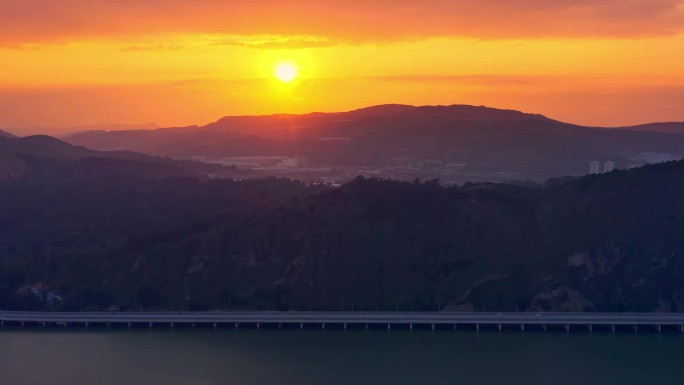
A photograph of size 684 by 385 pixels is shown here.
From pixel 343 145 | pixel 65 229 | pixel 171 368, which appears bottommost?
pixel 171 368

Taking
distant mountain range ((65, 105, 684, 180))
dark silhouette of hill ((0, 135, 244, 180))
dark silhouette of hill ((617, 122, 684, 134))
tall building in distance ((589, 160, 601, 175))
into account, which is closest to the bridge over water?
dark silhouette of hill ((0, 135, 244, 180))

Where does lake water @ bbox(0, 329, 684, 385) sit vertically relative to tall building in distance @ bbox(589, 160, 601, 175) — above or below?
below

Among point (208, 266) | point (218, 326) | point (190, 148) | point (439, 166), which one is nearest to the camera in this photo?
point (218, 326)

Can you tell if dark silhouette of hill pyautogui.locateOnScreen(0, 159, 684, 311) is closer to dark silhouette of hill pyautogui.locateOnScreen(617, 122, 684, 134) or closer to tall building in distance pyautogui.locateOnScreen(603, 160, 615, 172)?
tall building in distance pyautogui.locateOnScreen(603, 160, 615, 172)

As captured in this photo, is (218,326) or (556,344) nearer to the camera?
(556,344)

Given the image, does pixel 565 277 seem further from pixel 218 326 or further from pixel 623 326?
pixel 218 326

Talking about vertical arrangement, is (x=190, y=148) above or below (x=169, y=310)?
above

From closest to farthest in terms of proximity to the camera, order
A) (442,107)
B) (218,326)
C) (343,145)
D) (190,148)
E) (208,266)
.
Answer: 1. (218,326)
2. (208,266)
3. (343,145)
4. (442,107)
5. (190,148)

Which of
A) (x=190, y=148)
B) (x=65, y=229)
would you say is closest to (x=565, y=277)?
(x=65, y=229)
